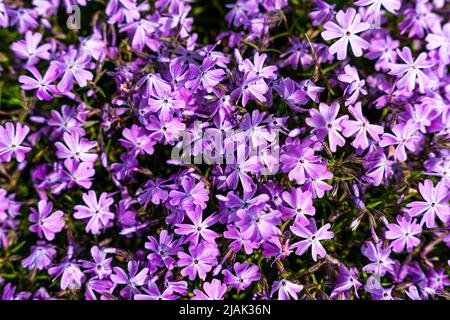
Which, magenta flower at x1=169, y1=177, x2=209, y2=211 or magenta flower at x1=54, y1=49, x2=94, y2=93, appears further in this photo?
magenta flower at x1=54, y1=49, x2=94, y2=93

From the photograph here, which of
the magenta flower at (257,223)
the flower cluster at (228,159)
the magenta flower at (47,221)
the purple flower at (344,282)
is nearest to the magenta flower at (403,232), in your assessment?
the flower cluster at (228,159)

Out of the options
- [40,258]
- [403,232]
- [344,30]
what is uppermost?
[344,30]

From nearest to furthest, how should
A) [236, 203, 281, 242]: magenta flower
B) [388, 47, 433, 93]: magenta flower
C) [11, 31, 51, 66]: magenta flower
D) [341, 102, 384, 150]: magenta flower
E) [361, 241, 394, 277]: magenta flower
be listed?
[236, 203, 281, 242]: magenta flower
[341, 102, 384, 150]: magenta flower
[361, 241, 394, 277]: magenta flower
[388, 47, 433, 93]: magenta flower
[11, 31, 51, 66]: magenta flower

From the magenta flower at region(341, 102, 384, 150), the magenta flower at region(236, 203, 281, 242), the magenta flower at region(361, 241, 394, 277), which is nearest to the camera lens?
the magenta flower at region(236, 203, 281, 242)

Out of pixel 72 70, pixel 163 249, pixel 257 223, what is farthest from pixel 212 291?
pixel 72 70

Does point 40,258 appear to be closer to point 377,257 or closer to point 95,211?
point 95,211

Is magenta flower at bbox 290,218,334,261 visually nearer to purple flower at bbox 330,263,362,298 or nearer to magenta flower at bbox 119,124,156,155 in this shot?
purple flower at bbox 330,263,362,298

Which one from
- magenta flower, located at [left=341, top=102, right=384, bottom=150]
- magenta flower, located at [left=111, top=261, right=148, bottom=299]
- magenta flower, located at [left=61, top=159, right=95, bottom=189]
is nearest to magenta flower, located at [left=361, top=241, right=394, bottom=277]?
magenta flower, located at [left=341, top=102, right=384, bottom=150]
